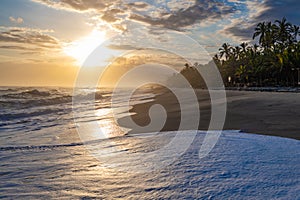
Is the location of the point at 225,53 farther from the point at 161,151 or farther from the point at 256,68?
the point at 161,151

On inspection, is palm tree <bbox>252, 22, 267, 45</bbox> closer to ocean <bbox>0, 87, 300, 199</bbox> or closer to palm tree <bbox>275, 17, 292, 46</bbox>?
palm tree <bbox>275, 17, 292, 46</bbox>

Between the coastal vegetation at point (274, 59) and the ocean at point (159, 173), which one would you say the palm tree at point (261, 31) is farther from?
the ocean at point (159, 173)

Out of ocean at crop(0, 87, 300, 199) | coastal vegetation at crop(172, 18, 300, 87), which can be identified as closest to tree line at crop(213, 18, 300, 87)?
coastal vegetation at crop(172, 18, 300, 87)

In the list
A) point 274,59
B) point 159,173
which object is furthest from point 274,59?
point 159,173

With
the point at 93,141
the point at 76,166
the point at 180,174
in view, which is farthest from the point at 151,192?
the point at 93,141

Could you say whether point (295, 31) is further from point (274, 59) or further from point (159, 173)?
point (159, 173)

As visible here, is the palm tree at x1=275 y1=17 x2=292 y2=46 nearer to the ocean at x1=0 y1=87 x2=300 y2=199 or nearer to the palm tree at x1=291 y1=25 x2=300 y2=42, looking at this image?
the palm tree at x1=291 y1=25 x2=300 y2=42

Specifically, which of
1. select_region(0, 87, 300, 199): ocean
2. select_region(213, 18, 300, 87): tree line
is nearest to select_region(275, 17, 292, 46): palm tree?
select_region(213, 18, 300, 87): tree line

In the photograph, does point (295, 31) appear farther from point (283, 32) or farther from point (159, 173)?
point (159, 173)

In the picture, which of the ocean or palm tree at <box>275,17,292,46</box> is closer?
the ocean

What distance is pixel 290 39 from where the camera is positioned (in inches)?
2088

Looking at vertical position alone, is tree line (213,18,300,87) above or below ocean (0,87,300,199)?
above

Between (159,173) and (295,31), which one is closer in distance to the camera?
(159,173)

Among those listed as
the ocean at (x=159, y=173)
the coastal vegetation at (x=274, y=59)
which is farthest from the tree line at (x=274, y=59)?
the ocean at (x=159, y=173)
